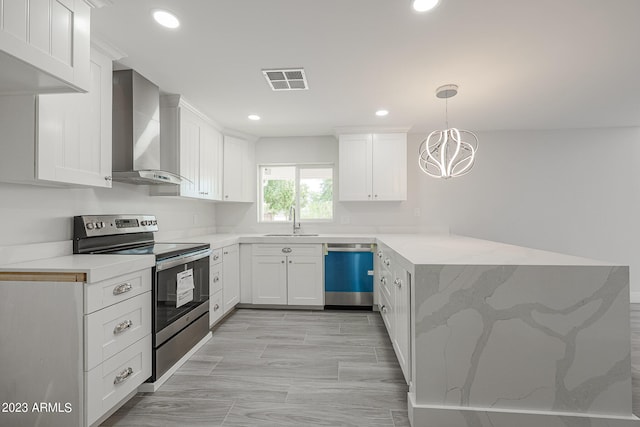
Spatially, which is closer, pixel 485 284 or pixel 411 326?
pixel 485 284

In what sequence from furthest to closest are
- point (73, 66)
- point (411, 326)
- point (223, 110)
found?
1. point (223, 110)
2. point (411, 326)
3. point (73, 66)

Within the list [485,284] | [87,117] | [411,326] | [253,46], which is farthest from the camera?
[253,46]

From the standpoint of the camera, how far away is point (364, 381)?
2166 mm

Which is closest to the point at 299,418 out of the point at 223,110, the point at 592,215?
the point at 223,110

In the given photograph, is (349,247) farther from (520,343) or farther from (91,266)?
(91,266)

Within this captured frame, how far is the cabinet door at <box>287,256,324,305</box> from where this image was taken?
147 inches

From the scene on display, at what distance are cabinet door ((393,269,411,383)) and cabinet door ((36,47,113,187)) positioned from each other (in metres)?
2.16

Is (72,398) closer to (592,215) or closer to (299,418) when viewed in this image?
(299,418)

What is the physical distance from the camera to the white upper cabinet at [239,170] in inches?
159

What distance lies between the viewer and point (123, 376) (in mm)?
1770

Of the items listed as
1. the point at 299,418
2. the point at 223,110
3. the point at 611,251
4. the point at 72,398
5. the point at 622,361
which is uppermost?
the point at 223,110

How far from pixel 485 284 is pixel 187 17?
230 centimetres

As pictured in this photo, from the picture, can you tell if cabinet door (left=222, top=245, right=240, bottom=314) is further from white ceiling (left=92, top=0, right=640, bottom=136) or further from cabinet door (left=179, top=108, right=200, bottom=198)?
white ceiling (left=92, top=0, right=640, bottom=136)

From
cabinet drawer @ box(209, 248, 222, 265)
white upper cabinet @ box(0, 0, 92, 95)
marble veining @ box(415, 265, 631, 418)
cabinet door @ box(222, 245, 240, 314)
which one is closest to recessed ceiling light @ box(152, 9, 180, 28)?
white upper cabinet @ box(0, 0, 92, 95)
